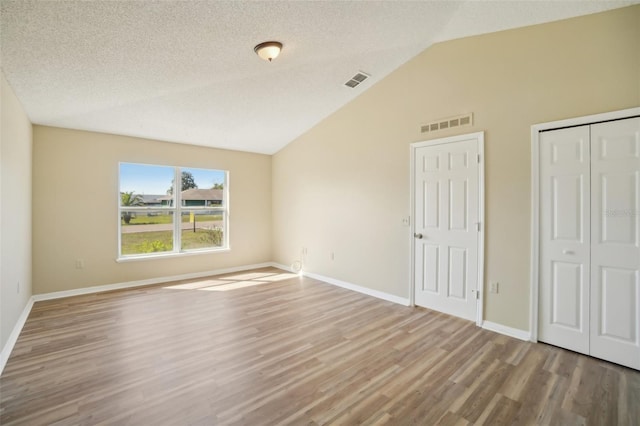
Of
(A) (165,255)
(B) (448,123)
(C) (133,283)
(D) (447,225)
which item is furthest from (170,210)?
(B) (448,123)

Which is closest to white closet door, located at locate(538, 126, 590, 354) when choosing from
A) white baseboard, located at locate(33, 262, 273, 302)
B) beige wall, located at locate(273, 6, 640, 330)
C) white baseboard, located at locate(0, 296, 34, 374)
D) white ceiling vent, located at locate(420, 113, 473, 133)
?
beige wall, located at locate(273, 6, 640, 330)

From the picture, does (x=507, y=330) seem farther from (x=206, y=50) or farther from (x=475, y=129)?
(x=206, y=50)

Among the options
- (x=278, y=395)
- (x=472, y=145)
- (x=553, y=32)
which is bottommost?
(x=278, y=395)

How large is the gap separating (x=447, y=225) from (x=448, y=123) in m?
1.26

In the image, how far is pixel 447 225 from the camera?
3736mm

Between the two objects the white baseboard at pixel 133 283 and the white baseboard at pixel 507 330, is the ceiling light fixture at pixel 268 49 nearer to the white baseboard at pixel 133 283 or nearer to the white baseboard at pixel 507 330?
the white baseboard at pixel 507 330

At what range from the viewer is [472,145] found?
3.49 meters

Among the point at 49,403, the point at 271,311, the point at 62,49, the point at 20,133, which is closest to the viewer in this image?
the point at 49,403

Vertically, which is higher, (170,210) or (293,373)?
(170,210)

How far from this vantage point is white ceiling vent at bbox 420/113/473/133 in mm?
3523

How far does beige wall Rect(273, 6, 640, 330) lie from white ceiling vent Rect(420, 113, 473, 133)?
0.21 ft

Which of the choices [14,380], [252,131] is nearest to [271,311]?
[14,380]

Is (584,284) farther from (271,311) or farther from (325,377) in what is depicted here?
(271,311)

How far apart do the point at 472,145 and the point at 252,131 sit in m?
3.54
